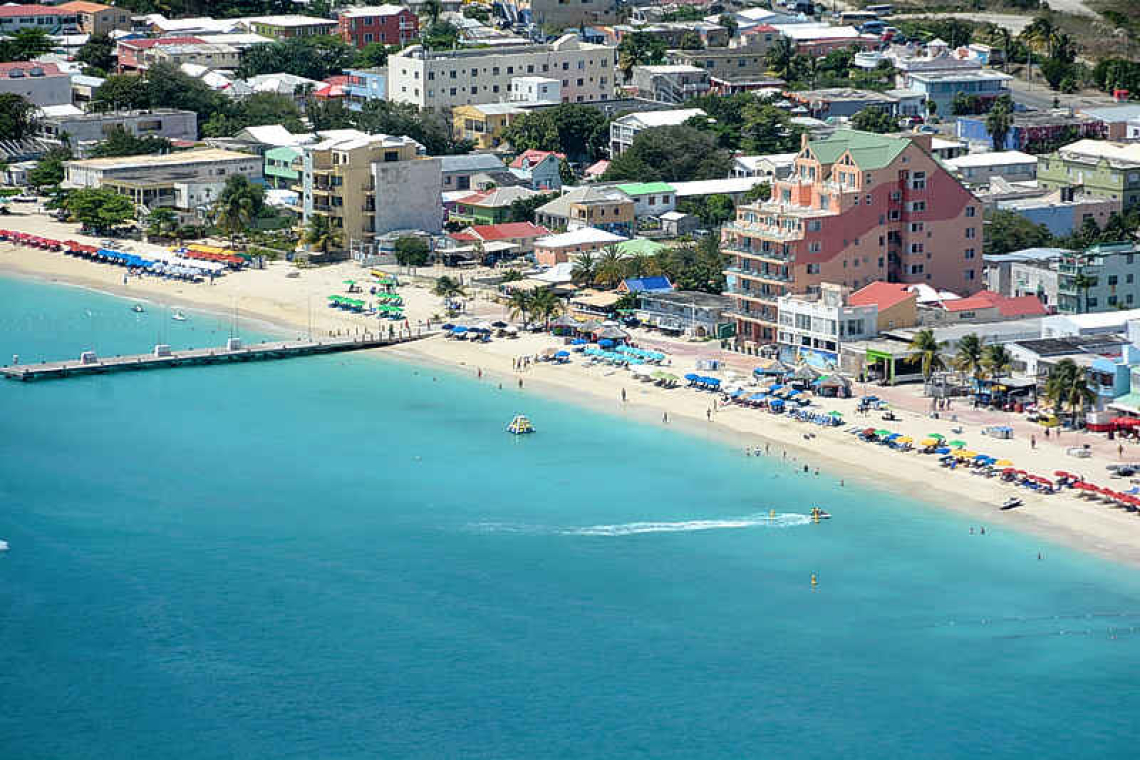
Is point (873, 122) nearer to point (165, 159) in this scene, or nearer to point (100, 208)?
point (165, 159)

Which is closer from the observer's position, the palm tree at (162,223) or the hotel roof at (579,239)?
the hotel roof at (579,239)

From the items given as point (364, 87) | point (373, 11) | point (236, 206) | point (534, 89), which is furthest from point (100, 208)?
point (373, 11)

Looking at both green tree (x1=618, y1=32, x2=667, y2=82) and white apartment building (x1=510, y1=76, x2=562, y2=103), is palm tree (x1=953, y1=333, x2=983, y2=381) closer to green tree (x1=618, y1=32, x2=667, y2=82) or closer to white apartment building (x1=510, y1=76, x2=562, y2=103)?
white apartment building (x1=510, y1=76, x2=562, y2=103)

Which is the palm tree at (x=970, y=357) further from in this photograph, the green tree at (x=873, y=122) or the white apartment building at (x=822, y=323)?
the green tree at (x=873, y=122)

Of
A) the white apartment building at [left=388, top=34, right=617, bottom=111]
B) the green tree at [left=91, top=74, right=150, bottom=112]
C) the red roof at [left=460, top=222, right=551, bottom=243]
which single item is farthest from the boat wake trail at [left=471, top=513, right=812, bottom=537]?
the green tree at [left=91, top=74, right=150, bottom=112]

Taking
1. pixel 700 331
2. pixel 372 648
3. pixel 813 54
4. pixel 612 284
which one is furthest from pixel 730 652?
pixel 813 54

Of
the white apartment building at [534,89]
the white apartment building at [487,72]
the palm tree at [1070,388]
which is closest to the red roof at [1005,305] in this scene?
the palm tree at [1070,388]

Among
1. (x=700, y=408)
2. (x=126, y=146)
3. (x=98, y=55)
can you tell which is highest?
(x=98, y=55)
